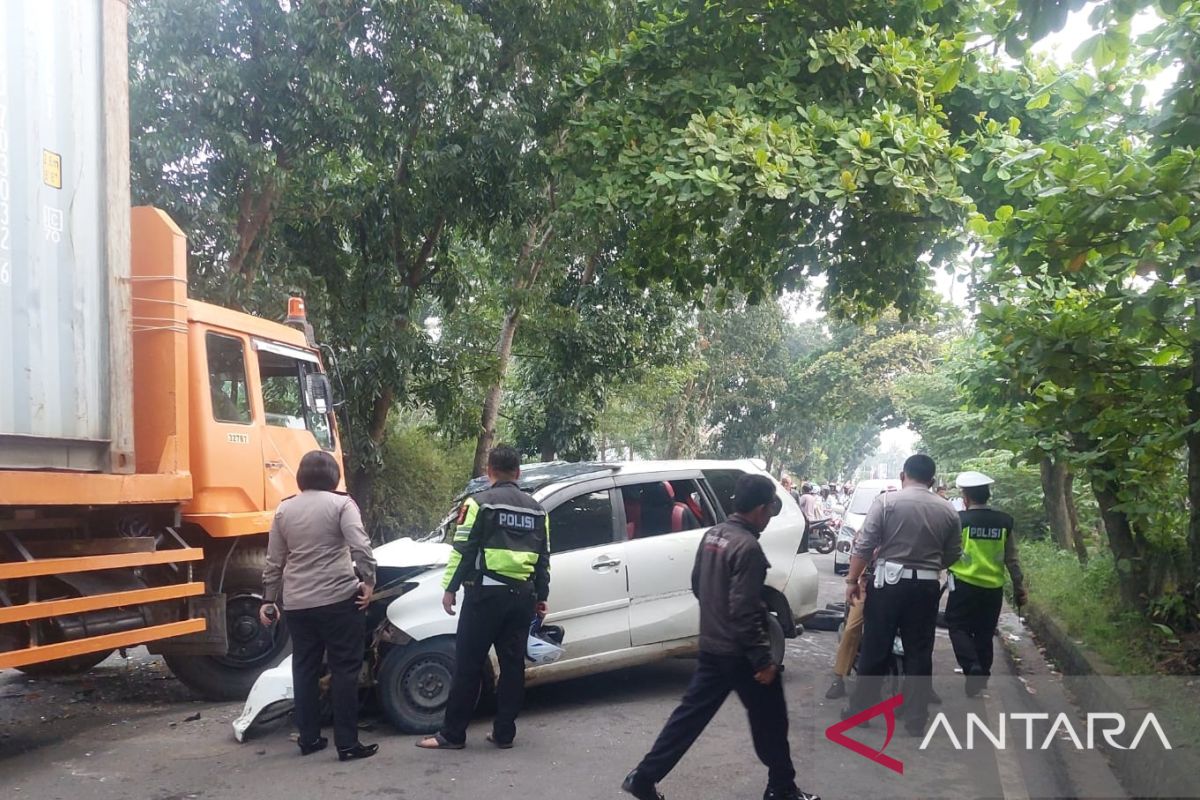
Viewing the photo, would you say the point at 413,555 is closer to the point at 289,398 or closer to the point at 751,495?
the point at 289,398

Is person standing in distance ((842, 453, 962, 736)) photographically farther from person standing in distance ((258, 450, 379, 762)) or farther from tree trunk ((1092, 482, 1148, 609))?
person standing in distance ((258, 450, 379, 762))

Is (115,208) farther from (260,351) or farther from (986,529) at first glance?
(986,529)

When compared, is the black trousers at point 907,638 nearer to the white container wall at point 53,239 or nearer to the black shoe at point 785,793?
the black shoe at point 785,793

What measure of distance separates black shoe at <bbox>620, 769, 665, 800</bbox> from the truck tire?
3.74m

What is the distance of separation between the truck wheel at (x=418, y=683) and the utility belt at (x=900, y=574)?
2648mm

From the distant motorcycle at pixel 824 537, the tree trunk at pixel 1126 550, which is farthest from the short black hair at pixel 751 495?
the distant motorcycle at pixel 824 537

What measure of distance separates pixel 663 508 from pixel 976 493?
2.20 m

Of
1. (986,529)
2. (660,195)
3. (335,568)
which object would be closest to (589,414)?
(660,195)

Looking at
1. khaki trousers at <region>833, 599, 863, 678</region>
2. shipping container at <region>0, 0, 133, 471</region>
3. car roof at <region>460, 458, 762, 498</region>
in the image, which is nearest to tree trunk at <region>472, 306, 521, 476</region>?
car roof at <region>460, 458, 762, 498</region>

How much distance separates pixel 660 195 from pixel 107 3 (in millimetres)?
4475

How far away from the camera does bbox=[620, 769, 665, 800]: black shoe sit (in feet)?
15.6

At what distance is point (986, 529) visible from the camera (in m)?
7.27

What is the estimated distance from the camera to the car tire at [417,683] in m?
6.35

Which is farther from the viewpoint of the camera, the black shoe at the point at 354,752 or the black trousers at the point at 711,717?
the black shoe at the point at 354,752
